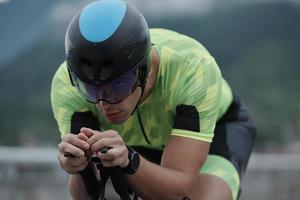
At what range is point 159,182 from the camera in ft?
13.2

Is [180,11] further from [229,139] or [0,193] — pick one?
[229,139]

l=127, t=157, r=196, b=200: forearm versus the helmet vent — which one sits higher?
the helmet vent

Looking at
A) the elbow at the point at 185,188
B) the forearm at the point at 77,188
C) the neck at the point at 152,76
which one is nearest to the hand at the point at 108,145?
the forearm at the point at 77,188

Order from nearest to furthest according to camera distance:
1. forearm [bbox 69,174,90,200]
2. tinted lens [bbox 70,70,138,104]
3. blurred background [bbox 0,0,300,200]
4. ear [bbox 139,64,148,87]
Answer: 1. tinted lens [bbox 70,70,138,104]
2. ear [bbox 139,64,148,87]
3. forearm [bbox 69,174,90,200]
4. blurred background [bbox 0,0,300,200]

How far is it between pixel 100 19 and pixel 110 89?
31 cm

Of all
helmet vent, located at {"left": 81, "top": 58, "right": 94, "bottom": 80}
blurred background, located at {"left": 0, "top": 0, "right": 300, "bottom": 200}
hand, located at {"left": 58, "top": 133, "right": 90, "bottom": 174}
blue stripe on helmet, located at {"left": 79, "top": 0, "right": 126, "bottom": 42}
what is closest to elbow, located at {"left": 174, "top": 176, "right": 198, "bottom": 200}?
hand, located at {"left": 58, "top": 133, "right": 90, "bottom": 174}

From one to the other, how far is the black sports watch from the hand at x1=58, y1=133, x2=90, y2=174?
0.19 m

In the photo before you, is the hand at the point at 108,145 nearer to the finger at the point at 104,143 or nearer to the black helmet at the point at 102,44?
the finger at the point at 104,143

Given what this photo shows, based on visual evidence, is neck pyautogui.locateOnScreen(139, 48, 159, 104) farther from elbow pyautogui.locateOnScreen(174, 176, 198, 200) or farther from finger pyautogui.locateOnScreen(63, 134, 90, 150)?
finger pyautogui.locateOnScreen(63, 134, 90, 150)

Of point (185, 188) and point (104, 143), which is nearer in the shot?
point (104, 143)

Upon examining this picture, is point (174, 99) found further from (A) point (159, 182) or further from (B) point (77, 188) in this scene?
(B) point (77, 188)

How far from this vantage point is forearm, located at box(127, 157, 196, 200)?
388 centimetres

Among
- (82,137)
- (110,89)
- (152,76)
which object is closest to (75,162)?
(82,137)

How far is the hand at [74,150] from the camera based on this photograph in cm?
359
